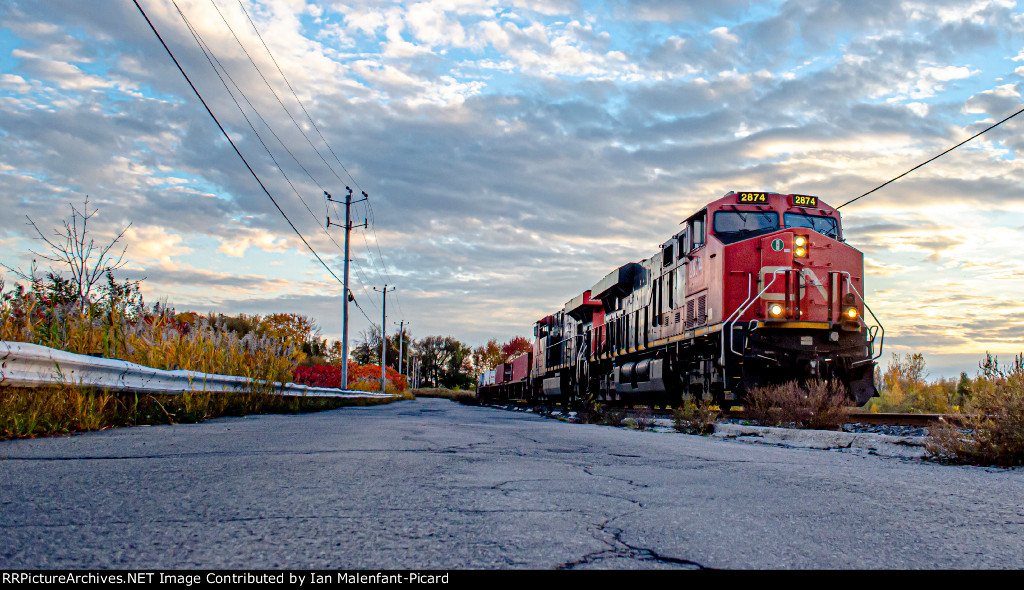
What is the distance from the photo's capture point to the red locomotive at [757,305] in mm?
12797

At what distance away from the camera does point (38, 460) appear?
4.04m

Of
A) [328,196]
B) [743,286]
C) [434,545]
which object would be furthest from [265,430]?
[328,196]

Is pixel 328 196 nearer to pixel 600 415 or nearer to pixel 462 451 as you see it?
pixel 600 415

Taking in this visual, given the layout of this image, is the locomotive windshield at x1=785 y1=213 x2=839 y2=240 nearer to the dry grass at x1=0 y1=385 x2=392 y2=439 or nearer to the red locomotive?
the red locomotive

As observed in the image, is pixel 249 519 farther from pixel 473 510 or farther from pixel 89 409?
pixel 89 409

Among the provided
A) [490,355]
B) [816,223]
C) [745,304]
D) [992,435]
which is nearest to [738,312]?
[745,304]

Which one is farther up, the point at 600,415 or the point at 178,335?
the point at 178,335

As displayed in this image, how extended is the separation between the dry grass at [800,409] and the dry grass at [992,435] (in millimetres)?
3241

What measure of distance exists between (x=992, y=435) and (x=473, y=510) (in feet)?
16.2

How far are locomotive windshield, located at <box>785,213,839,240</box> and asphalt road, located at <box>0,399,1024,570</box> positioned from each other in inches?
360

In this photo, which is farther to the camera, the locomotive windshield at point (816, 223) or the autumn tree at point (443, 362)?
→ the autumn tree at point (443, 362)

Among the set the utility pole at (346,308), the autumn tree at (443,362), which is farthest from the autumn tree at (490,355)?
the utility pole at (346,308)

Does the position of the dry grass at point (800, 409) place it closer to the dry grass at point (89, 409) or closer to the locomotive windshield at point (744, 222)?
the locomotive windshield at point (744, 222)
